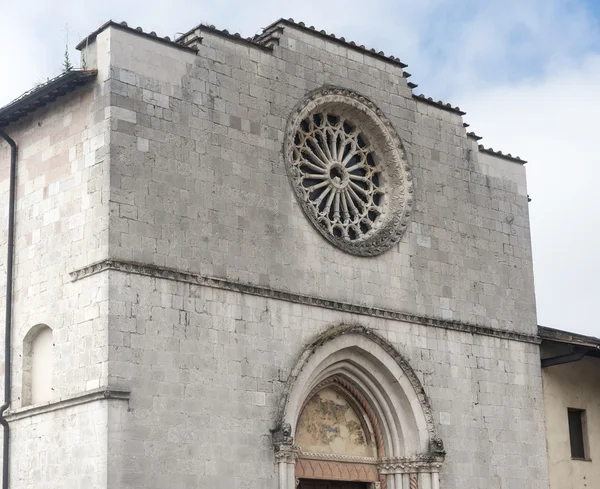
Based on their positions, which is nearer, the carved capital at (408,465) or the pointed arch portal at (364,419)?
the pointed arch portal at (364,419)

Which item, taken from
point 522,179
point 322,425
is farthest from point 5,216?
point 522,179

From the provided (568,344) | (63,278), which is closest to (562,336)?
(568,344)

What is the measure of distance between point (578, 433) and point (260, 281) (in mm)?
8762

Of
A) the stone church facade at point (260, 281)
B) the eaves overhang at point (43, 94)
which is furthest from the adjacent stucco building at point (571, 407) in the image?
the eaves overhang at point (43, 94)

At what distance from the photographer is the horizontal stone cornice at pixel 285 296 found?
16562mm

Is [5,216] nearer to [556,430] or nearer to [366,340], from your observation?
[366,340]

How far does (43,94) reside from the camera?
1786 centimetres

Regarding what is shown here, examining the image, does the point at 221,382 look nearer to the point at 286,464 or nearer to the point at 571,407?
the point at 286,464

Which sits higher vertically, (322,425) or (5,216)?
(5,216)

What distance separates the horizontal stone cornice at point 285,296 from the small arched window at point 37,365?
1.30 metres

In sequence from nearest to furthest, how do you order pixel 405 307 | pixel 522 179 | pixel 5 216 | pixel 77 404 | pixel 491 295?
pixel 77 404
pixel 5 216
pixel 405 307
pixel 491 295
pixel 522 179

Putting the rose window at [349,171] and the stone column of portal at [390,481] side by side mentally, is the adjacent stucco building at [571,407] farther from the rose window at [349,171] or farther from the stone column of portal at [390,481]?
the rose window at [349,171]

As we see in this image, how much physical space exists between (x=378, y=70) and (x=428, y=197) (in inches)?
101

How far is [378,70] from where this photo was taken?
21422 mm
